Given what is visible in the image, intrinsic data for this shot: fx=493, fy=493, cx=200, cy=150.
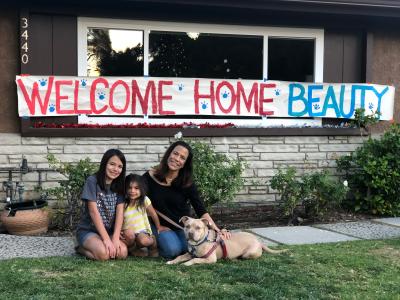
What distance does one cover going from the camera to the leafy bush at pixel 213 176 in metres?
6.50

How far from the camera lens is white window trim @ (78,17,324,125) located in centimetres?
729

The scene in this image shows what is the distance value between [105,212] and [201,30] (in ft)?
13.1

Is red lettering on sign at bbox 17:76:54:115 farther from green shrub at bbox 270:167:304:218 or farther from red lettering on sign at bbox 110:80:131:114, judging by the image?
green shrub at bbox 270:167:304:218

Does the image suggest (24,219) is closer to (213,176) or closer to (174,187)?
(174,187)

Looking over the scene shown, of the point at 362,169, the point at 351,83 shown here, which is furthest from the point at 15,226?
the point at 351,83

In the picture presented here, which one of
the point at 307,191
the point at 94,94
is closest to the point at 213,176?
the point at 307,191

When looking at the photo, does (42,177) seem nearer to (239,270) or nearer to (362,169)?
(239,270)

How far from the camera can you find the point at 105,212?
4.88m

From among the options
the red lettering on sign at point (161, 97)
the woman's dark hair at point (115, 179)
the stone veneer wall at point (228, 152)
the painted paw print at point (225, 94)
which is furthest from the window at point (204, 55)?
the woman's dark hair at point (115, 179)

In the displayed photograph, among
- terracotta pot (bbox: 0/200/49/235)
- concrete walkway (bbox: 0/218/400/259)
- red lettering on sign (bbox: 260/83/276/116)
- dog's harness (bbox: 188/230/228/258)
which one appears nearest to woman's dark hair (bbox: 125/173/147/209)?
dog's harness (bbox: 188/230/228/258)

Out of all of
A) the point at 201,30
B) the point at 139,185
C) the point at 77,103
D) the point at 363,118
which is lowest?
the point at 139,185

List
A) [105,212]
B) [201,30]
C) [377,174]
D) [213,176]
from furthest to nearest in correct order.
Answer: [201,30]
[377,174]
[213,176]
[105,212]

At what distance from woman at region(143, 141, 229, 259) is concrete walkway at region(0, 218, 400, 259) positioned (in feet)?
3.41

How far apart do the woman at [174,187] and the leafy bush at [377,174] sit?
353 centimetres
